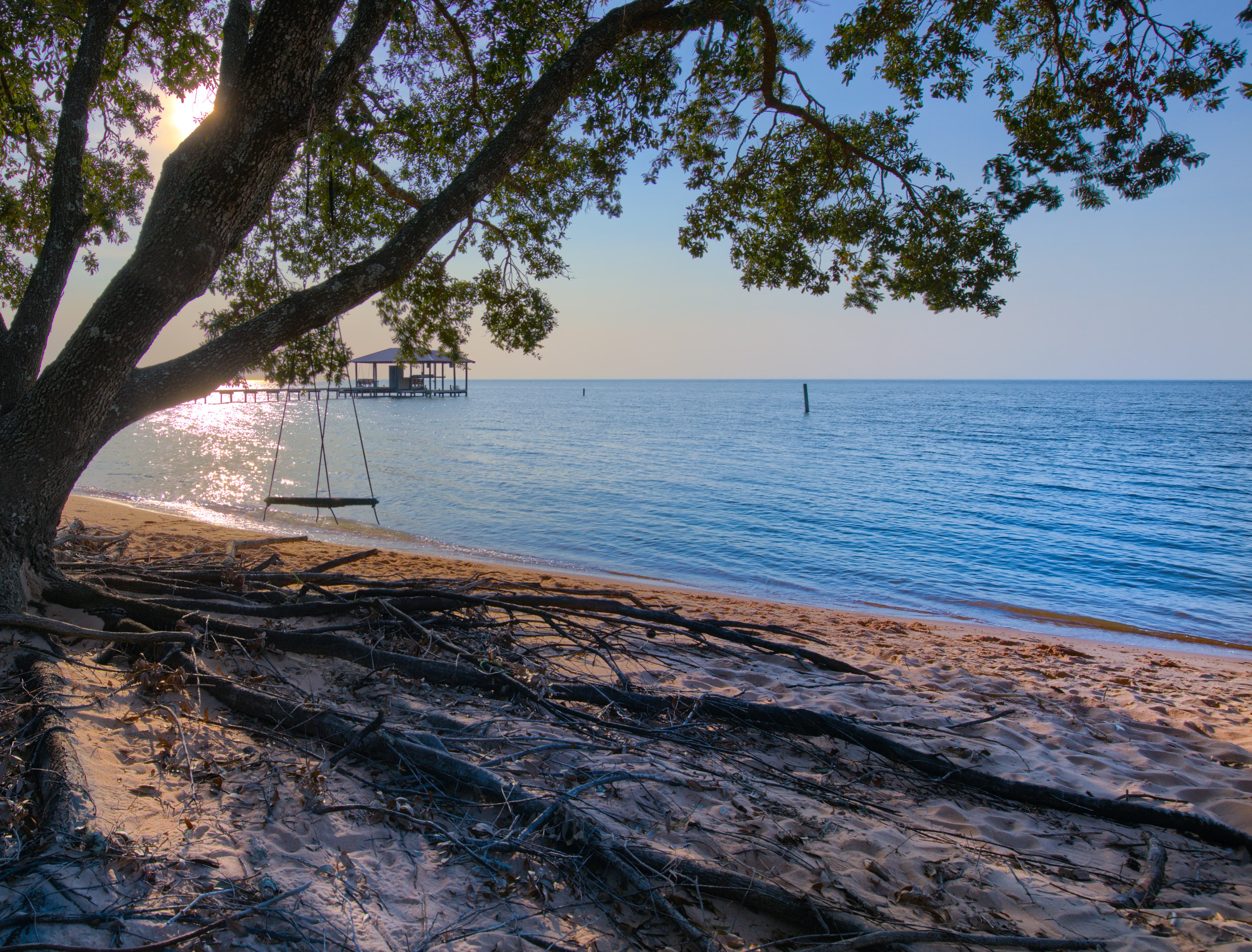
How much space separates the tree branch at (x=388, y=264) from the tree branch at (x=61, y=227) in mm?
789

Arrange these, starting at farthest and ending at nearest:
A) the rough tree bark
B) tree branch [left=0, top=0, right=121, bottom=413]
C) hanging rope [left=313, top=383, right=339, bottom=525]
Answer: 1. hanging rope [left=313, top=383, right=339, bottom=525]
2. tree branch [left=0, top=0, right=121, bottom=413]
3. the rough tree bark

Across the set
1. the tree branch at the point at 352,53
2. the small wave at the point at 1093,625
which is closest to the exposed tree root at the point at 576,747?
the tree branch at the point at 352,53

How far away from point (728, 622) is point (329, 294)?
4037 millimetres

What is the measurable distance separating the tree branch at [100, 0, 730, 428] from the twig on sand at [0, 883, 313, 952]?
3269 millimetres

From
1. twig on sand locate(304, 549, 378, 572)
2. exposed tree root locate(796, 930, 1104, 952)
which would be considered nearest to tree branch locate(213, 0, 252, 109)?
twig on sand locate(304, 549, 378, 572)

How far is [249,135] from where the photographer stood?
148 inches

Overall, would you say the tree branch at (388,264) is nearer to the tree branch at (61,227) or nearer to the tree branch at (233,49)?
the tree branch at (61,227)

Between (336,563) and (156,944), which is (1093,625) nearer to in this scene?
(336,563)

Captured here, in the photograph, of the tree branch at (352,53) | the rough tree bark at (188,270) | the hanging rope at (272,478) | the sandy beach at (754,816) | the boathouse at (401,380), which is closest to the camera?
the sandy beach at (754,816)

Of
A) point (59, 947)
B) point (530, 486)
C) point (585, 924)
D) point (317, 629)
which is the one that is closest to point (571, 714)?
point (585, 924)

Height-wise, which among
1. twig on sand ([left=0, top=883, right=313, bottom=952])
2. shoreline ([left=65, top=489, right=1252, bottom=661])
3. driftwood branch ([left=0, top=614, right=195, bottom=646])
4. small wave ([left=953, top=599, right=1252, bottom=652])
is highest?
driftwood branch ([left=0, top=614, right=195, bottom=646])

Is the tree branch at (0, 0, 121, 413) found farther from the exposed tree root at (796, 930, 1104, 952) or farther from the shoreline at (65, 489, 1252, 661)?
the shoreline at (65, 489, 1252, 661)

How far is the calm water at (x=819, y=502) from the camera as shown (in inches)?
449

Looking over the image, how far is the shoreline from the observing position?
28.9 ft
